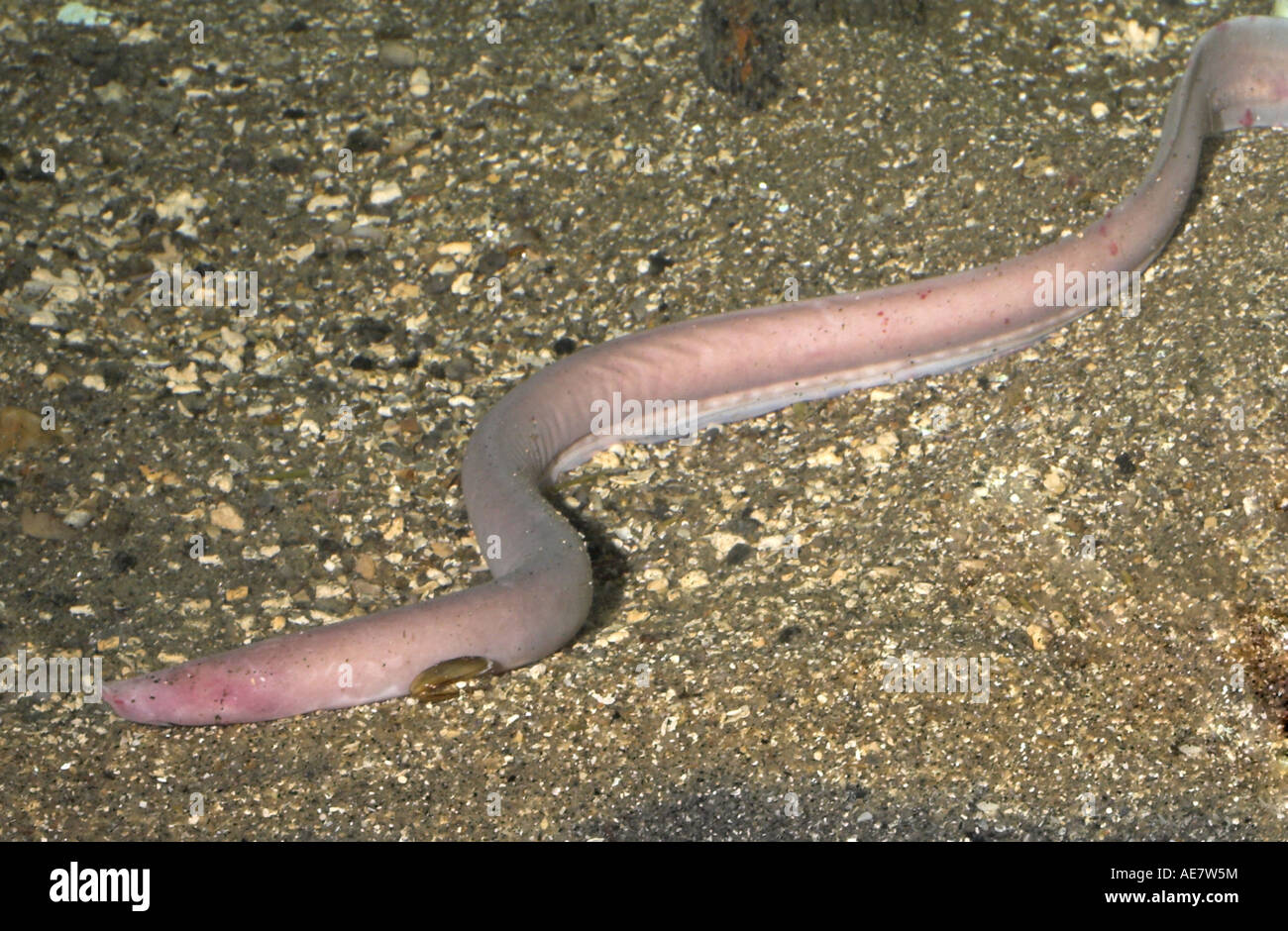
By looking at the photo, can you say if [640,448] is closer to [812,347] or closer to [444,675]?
[812,347]

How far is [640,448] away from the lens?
332 centimetres

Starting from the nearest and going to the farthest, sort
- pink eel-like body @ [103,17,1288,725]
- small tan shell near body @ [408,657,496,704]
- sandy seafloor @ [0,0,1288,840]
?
sandy seafloor @ [0,0,1288,840] → small tan shell near body @ [408,657,496,704] → pink eel-like body @ [103,17,1288,725]

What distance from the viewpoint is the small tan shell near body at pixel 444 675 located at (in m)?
2.50

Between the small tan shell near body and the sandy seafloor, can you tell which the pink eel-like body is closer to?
the sandy seafloor

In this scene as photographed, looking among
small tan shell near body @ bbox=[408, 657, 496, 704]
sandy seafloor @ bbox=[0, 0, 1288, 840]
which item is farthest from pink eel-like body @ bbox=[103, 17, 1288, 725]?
small tan shell near body @ bbox=[408, 657, 496, 704]

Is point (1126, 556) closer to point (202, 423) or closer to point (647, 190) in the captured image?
point (647, 190)

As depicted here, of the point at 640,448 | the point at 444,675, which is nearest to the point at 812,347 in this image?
the point at 640,448

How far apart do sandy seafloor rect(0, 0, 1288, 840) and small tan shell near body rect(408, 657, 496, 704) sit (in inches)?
1.4

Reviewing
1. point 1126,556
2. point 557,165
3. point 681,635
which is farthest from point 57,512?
point 1126,556

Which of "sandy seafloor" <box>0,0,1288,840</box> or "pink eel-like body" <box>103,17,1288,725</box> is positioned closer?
"sandy seafloor" <box>0,0,1288,840</box>

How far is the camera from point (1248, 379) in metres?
2.81

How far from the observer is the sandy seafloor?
2.31 meters

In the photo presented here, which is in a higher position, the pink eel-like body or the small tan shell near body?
the pink eel-like body

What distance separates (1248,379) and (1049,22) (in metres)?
1.95
